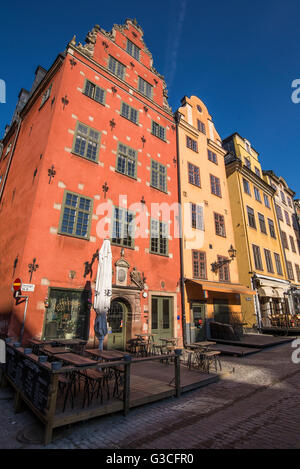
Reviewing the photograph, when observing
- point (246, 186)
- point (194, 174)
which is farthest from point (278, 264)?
point (194, 174)

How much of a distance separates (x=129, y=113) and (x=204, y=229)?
8.94 meters

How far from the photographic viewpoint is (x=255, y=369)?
847cm

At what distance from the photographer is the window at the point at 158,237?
13109 millimetres

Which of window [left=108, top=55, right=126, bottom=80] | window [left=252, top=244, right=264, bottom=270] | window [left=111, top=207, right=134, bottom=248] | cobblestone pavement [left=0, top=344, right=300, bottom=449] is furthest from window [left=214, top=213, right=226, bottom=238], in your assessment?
cobblestone pavement [left=0, top=344, right=300, bottom=449]

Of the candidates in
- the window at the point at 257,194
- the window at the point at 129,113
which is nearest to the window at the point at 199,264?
the window at the point at 129,113

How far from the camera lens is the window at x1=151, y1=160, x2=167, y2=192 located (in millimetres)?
14445

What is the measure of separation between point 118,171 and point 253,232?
45.3 feet

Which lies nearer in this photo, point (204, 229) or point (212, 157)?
point (204, 229)

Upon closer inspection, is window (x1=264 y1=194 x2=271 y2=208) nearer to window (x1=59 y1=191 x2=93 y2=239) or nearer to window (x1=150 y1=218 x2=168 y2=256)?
window (x1=150 y1=218 x2=168 y2=256)

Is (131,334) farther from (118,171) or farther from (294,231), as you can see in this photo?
(294,231)

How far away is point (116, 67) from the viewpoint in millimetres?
14773

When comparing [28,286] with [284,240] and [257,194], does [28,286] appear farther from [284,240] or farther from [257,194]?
[284,240]

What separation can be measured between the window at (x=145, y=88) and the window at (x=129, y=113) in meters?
2.32
